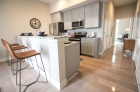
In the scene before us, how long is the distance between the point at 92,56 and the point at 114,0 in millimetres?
4046

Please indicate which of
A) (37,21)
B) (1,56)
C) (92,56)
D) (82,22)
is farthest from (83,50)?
(1,56)

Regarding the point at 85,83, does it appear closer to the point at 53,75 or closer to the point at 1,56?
the point at 53,75

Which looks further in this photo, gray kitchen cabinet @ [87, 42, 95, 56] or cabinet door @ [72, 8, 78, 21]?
cabinet door @ [72, 8, 78, 21]

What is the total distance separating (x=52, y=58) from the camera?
54.4 inches

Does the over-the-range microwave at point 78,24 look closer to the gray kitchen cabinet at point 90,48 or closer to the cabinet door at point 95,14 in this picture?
the cabinet door at point 95,14

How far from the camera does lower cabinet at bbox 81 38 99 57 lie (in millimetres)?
2930

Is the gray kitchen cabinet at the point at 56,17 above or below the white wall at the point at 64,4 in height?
below

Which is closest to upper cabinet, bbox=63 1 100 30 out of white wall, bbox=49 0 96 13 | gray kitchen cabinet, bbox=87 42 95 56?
white wall, bbox=49 0 96 13

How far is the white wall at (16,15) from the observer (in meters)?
2.87

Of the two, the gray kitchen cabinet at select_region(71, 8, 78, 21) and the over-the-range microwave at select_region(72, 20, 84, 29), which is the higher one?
the gray kitchen cabinet at select_region(71, 8, 78, 21)

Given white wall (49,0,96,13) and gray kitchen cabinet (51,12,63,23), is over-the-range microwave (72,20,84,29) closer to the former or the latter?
white wall (49,0,96,13)

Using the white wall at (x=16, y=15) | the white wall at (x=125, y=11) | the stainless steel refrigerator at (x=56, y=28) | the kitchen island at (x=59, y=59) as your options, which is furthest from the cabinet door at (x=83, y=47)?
the white wall at (x=125, y=11)

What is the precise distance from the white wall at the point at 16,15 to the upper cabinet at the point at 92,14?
2747mm

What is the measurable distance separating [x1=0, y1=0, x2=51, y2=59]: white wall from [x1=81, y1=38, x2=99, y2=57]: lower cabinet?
2959 millimetres
